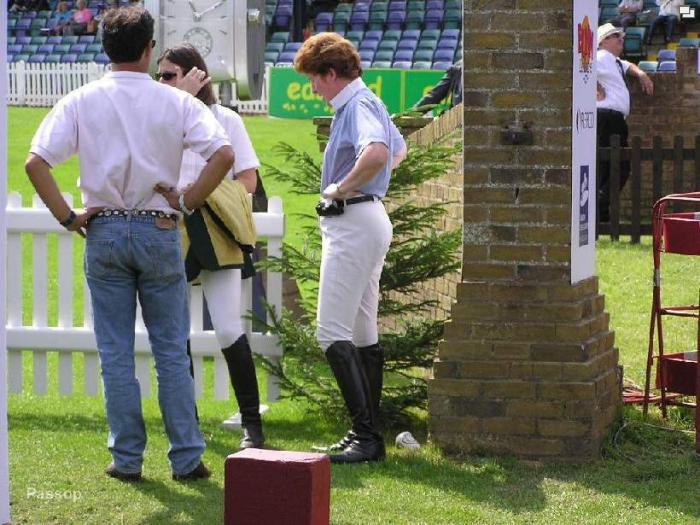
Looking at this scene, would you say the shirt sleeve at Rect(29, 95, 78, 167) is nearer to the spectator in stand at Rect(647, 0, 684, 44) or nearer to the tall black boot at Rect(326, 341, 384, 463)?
the tall black boot at Rect(326, 341, 384, 463)

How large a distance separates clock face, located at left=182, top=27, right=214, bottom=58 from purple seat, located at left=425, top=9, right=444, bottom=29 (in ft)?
89.1

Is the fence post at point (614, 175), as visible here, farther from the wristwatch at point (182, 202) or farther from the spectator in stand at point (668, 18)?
the spectator in stand at point (668, 18)

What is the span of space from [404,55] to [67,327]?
87.3ft

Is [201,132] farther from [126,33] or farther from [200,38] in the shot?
[200,38]

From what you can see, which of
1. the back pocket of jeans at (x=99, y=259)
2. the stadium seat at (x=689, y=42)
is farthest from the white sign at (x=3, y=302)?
the stadium seat at (x=689, y=42)

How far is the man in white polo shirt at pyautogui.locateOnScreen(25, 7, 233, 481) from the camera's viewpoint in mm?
5129

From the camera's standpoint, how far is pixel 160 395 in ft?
17.7

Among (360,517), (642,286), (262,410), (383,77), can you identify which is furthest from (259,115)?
(360,517)

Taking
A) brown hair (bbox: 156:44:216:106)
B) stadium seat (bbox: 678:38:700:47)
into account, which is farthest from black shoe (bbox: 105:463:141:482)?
stadium seat (bbox: 678:38:700:47)

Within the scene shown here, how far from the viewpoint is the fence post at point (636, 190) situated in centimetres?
1303

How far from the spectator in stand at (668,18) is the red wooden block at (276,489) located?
24.8 metres

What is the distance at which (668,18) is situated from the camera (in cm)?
2748

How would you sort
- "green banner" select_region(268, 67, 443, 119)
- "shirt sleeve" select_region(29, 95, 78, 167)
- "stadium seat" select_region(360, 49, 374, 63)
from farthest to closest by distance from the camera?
"stadium seat" select_region(360, 49, 374, 63)
"green banner" select_region(268, 67, 443, 119)
"shirt sleeve" select_region(29, 95, 78, 167)

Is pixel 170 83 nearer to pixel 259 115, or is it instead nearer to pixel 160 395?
pixel 160 395
